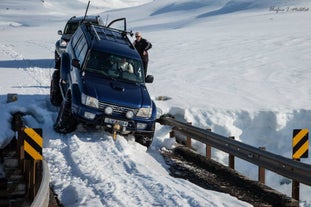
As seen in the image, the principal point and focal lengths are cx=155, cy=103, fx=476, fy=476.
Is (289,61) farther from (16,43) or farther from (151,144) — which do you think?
(16,43)

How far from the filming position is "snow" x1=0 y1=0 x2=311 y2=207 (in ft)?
22.4

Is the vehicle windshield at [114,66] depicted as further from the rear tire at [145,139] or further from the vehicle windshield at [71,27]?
the vehicle windshield at [71,27]

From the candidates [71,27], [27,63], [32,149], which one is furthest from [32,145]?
[27,63]

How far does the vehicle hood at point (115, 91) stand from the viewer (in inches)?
362

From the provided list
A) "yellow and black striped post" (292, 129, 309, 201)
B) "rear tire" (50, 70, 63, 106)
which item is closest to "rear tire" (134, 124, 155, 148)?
"rear tire" (50, 70, 63, 106)

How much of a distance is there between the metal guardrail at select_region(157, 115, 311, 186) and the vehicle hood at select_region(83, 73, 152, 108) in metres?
1.12

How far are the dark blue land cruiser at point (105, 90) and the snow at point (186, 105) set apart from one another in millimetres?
329

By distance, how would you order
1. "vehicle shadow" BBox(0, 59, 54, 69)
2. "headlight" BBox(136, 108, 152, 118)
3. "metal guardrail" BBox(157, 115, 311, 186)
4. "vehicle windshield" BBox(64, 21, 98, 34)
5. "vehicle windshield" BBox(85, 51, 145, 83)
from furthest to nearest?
"vehicle shadow" BBox(0, 59, 54, 69), "vehicle windshield" BBox(64, 21, 98, 34), "vehicle windshield" BBox(85, 51, 145, 83), "headlight" BBox(136, 108, 152, 118), "metal guardrail" BBox(157, 115, 311, 186)

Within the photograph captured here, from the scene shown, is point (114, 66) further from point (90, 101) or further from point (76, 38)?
point (76, 38)

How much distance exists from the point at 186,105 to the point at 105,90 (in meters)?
3.39

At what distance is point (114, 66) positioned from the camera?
10305mm

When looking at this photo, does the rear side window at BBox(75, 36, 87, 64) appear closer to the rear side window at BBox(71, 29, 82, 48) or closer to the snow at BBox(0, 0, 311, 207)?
the rear side window at BBox(71, 29, 82, 48)

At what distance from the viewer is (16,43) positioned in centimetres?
2528

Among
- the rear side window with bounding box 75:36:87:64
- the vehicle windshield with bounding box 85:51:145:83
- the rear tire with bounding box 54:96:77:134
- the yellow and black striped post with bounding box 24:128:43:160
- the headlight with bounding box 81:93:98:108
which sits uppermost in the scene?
the rear side window with bounding box 75:36:87:64
